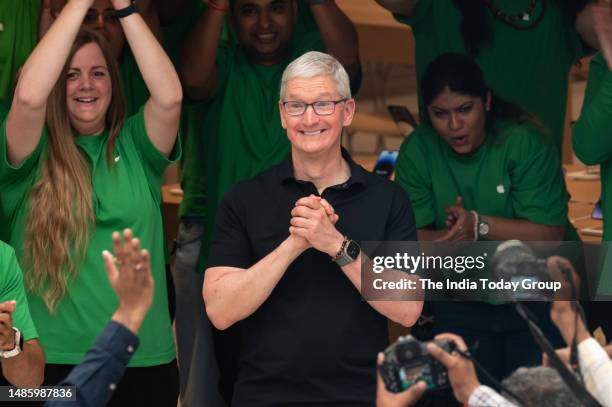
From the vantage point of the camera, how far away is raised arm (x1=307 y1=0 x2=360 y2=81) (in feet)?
11.6

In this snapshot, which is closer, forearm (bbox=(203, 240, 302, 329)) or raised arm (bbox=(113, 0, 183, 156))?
forearm (bbox=(203, 240, 302, 329))

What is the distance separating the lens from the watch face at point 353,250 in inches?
109

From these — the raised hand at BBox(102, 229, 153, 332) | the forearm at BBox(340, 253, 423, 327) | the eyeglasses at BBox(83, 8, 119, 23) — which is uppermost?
the eyeglasses at BBox(83, 8, 119, 23)

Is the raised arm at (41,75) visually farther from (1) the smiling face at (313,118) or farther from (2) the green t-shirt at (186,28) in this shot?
(2) the green t-shirt at (186,28)

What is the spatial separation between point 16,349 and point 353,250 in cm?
71

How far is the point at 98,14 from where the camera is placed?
3.43 meters

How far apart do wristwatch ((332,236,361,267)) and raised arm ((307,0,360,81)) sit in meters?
0.91

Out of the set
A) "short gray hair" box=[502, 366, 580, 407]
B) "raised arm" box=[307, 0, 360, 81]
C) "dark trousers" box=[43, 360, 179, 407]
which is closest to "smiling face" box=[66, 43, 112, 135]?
"dark trousers" box=[43, 360, 179, 407]

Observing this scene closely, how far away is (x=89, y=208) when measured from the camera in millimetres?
3000

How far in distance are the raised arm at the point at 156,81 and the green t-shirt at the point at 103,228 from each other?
32mm

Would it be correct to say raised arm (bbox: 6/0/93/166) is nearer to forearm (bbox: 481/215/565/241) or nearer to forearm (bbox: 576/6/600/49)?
forearm (bbox: 481/215/565/241)

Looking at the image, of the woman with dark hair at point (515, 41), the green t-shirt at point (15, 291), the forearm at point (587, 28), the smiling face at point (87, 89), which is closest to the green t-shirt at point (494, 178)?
the woman with dark hair at point (515, 41)

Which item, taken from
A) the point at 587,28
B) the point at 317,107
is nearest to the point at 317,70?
the point at 317,107

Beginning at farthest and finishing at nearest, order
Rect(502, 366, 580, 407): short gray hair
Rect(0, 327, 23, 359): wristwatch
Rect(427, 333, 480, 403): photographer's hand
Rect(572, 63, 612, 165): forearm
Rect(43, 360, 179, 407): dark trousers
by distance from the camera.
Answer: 1. Rect(572, 63, 612, 165): forearm
2. Rect(43, 360, 179, 407): dark trousers
3. Rect(0, 327, 23, 359): wristwatch
4. Rect(427, 333, 480, 403): photographer's hand
5. Rect(502, 366, 580, 407): short gray hair
